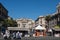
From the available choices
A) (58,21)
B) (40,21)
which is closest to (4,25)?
(58,21)

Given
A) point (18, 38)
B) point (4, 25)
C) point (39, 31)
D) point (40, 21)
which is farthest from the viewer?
point (40, 21)

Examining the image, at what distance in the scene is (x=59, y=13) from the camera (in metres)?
104

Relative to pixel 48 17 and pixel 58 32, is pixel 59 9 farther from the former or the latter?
pixel 58 32

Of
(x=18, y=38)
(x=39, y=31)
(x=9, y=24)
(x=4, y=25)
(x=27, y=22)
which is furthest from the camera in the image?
(x=27, y=22)

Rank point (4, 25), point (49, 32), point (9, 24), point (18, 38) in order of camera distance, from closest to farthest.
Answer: point (18, 38) < point (49, 32) < point (4, 25) < point (9, 24)

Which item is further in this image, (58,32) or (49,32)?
(49,32)

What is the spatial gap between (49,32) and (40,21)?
71.7 m

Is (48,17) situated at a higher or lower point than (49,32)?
higher

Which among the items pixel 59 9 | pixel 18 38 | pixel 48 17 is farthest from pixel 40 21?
pixel 18 38

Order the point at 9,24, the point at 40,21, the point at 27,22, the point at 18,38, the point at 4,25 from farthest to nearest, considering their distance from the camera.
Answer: the point at 27,22 → the point at 40,21 → the point at 9,24 → the point at 4,25 → the point at 18,38

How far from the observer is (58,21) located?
104 meters

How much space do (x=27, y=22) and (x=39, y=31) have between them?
96.3m

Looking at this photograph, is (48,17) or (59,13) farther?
(48,17)

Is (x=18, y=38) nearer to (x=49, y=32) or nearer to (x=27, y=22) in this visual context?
(x=49, y=32)
